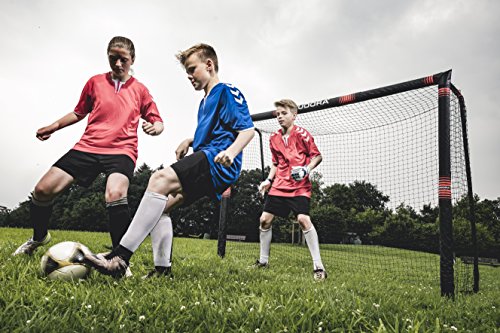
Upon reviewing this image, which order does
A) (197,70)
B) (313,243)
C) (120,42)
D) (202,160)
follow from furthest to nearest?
(313,243)
(120,42)
(197,70)
(202,160)

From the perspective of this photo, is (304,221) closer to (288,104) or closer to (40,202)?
(288,104)

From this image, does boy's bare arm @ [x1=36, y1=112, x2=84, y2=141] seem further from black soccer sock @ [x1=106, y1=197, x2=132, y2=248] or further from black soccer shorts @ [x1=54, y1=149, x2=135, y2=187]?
black soccer sock @ [x1=106, y1=197, x2=132, y2=248]

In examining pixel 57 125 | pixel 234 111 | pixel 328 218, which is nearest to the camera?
pixel 234 111

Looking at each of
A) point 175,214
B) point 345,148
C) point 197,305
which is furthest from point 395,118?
point 175,214

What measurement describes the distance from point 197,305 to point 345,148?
5988 millimetres

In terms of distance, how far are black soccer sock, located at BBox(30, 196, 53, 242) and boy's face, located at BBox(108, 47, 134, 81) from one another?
5.02 feet

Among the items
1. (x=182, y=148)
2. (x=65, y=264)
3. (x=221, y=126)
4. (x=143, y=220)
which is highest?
(x=221, y=126)

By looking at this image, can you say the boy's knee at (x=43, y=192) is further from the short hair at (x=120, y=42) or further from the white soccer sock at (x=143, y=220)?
the short hair at (x=120, y=42)

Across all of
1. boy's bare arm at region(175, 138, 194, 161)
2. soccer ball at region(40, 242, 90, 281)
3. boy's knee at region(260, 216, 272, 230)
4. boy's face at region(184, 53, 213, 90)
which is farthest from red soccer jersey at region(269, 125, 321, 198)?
soccer ball at region(40, 242, 90, 281)

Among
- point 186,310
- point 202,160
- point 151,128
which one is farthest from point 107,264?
point 151,128

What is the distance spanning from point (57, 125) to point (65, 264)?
189 cm

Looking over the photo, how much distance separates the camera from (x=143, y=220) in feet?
9.27

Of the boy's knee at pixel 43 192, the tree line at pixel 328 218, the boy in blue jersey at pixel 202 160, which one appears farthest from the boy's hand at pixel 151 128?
the tree line at pixel 328 218

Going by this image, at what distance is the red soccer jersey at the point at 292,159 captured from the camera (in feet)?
18.0
